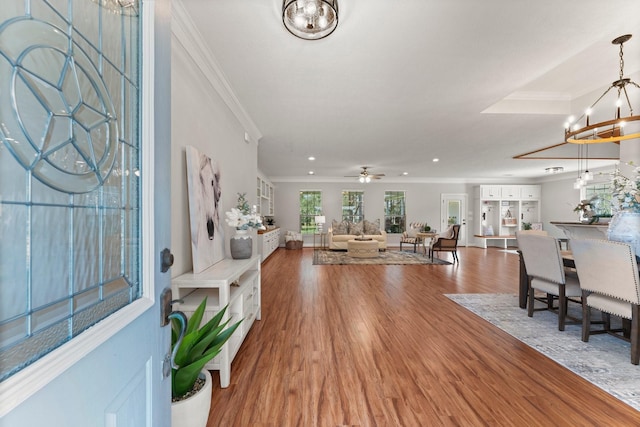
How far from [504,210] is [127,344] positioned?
1204cm

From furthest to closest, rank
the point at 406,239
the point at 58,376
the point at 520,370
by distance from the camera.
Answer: the point at 406,239 < the point at 520,370 < the point at 58,376

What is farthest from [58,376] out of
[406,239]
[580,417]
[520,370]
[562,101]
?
[406,239]

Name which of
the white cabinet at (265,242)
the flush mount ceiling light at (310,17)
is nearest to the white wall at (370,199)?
the white cabinet at (265,242)

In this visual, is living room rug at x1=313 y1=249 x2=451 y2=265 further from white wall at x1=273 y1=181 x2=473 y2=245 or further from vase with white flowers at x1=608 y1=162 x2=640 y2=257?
vase with white flowers at x1=608 y1=162 x2=640 y2=257

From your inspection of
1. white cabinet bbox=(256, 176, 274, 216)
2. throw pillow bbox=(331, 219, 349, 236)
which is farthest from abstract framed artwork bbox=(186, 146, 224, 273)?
throw pillow bbox=(331, 219, 349, 236)

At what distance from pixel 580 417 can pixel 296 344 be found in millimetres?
2014

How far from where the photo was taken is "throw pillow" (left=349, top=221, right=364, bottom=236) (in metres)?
9.33

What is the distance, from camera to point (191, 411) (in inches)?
50.4

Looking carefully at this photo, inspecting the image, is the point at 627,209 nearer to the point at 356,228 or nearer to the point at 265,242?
the point at 265,242

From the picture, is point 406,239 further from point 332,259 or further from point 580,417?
point 580,417

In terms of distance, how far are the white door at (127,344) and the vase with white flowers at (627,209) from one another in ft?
12.4

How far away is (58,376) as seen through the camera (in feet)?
1.51

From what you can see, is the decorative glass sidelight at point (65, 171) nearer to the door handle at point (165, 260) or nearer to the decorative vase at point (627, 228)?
the door handle at point (165, 260)

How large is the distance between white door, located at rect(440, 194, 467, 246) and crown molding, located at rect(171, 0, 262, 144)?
9.18 metres
